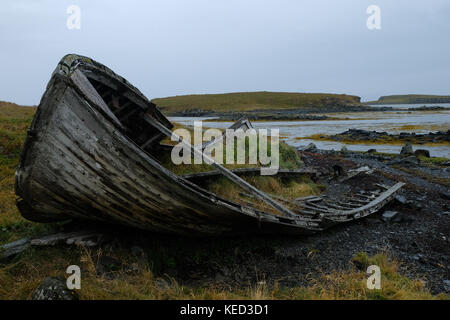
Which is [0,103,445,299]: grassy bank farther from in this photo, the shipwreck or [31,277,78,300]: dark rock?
the shipwreck

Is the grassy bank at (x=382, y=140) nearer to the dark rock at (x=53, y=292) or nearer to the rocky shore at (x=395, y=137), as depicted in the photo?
the rocky shore at (x=395, y=137)

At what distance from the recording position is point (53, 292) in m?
3.45

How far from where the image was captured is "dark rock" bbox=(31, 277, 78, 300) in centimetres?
344

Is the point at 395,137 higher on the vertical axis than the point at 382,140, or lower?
higher

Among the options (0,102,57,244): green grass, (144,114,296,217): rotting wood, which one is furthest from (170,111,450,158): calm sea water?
(0,102,57,244): green grass

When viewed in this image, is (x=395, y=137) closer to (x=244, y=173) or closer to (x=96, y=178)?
(x=244, y=173)

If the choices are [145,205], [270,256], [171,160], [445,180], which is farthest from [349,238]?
[445,180]

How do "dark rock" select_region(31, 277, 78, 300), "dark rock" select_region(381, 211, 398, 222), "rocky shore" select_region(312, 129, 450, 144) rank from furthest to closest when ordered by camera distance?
"rocky shore" select_region(312, 129, 450, 144), "dark rock" select_region(381, 211, 398, 222), "dark rock" select_region(31, 277, 78, 300)

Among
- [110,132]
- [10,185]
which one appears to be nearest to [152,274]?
[110,132]

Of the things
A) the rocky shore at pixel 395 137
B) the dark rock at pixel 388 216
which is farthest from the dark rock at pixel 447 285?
the rocky shore at pixel 395 137

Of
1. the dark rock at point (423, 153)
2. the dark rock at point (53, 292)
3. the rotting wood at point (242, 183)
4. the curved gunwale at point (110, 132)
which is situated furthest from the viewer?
the dark rock at point (423, 153)

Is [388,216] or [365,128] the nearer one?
[388,216]

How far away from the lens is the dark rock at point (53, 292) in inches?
135
